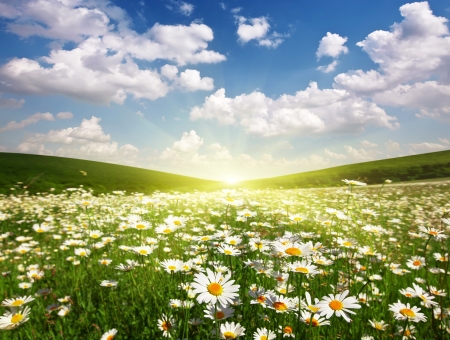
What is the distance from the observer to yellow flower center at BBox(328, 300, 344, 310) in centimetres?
181

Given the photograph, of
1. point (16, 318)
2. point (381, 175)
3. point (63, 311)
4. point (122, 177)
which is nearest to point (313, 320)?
point (16, 318)

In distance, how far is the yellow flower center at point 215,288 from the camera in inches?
67.7

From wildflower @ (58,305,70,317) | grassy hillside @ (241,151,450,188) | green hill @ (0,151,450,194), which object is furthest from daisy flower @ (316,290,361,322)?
grassy hillside @ (241,151,450,188)

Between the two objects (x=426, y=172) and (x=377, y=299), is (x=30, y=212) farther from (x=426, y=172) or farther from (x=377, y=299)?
(x=426, y=172)

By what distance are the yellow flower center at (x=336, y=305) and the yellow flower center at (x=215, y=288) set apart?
708 millimetres

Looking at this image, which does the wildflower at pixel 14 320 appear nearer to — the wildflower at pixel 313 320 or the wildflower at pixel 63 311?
the wildflower at pixel 63 311

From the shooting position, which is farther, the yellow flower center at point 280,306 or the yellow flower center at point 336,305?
the yellow flower center at point 280,306

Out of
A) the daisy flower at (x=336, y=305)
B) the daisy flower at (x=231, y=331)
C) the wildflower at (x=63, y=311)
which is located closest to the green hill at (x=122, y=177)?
the wildflower at (x=63, y=311)

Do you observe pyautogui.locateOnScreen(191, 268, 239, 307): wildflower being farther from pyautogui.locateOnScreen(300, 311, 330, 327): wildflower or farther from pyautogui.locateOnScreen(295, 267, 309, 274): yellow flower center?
pyautogui.locateOnScreen(300, 311, 330, 327): wildflower

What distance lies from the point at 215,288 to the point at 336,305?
2.52 ft

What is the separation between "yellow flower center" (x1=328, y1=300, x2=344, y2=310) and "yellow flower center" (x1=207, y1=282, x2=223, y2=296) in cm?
71

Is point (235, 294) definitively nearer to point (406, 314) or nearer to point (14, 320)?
Answer: point (406, 314)

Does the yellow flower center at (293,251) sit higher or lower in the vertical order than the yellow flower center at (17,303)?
higher

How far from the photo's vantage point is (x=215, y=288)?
1.76 metres
